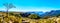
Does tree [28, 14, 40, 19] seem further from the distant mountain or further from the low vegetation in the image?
the distant mountain

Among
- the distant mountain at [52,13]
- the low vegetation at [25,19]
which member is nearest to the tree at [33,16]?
the low vegetation at [25,19]

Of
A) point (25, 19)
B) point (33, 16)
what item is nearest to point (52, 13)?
point (33, 16)

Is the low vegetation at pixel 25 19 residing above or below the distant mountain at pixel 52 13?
below

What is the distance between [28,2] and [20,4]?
16cm

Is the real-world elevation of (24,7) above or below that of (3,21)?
above

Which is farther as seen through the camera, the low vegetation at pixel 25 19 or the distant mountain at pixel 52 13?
the distant mountain at pixel 52 13

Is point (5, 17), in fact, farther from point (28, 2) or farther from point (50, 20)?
point (50, 20)

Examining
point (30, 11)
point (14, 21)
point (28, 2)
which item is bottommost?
point (14, 21)

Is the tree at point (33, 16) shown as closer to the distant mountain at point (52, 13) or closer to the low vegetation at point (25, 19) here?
the low vegetation at point (25, 19)

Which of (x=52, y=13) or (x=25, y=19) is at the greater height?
(x=52, y=13)

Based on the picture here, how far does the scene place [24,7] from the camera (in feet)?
8.84

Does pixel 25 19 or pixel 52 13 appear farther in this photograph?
pixel 52 13

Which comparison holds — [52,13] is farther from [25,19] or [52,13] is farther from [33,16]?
[25,19]

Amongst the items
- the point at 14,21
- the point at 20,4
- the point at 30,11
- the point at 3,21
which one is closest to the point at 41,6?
the point at 30,11
